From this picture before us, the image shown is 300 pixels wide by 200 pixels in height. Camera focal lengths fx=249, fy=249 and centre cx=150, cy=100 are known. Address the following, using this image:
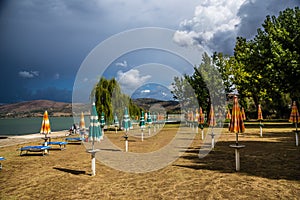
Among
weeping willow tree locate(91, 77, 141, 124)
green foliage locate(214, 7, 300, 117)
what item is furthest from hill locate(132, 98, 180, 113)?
green foliage locate(214, 7, 300, 117)

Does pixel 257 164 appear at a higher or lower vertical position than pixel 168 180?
higher

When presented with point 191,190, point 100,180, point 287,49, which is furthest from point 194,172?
point 287,49

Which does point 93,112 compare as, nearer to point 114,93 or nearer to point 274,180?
point 274,180

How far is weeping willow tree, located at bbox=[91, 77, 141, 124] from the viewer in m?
34.2

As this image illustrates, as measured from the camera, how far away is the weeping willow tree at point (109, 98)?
34219 millimetres

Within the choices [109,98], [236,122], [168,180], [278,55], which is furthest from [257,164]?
[109,98]

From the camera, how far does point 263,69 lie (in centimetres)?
3119

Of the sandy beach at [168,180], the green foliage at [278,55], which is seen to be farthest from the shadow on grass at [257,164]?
the green foliage at [278,55]

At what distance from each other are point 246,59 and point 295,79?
675 centimetres

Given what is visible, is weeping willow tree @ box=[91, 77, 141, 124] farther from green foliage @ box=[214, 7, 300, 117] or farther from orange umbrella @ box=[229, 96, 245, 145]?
orange umbrella @ box=[229, 96, 245, 145]

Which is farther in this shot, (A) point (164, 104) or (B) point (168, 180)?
(A) point (164, 104)

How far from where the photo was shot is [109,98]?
114ft

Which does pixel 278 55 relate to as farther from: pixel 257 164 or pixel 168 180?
pixel 168 180

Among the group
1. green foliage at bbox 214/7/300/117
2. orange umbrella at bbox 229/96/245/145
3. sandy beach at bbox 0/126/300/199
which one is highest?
green foliage at bbox 214/7/300/117
